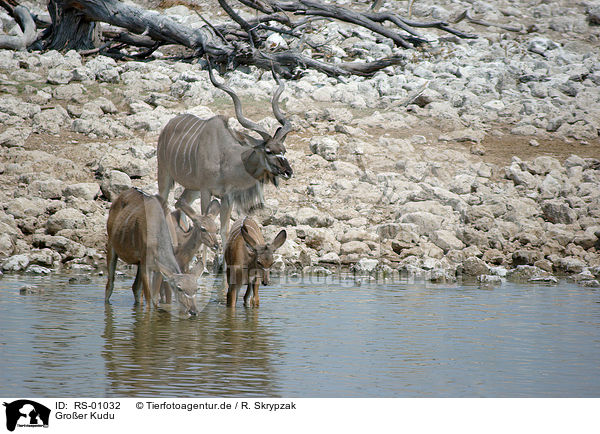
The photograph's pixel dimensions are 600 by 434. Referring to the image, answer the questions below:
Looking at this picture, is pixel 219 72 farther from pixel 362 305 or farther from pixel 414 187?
pixel 362 305

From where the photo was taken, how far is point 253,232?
8.54 m

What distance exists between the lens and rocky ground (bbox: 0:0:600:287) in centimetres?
1137

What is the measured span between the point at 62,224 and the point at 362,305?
4.50 meters

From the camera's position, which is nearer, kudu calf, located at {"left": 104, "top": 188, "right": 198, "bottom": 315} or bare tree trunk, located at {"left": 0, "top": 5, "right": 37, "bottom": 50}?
kudu calf, located at {"left": 104, "top": 188, "right": 198, "bottom": 315}

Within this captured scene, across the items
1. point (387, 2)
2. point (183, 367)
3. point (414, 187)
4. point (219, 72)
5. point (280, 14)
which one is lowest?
point (183, 367)

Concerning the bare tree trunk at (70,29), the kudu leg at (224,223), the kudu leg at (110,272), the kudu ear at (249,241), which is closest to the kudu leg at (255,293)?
the kudu ear at (249,241)

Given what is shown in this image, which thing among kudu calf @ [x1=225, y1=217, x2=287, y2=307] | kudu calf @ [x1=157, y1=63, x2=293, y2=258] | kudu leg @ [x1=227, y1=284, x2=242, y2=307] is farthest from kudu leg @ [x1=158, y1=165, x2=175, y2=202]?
kudu leg @ [x1=227, y1=284, x2=242, y2=307]

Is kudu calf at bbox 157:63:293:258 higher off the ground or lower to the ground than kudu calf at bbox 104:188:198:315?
higher

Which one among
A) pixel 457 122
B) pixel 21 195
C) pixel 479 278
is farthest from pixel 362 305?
pixel 457 122

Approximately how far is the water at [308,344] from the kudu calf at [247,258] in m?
0.24

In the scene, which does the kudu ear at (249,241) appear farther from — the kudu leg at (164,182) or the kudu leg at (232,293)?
the kudu leg at (164,182)
